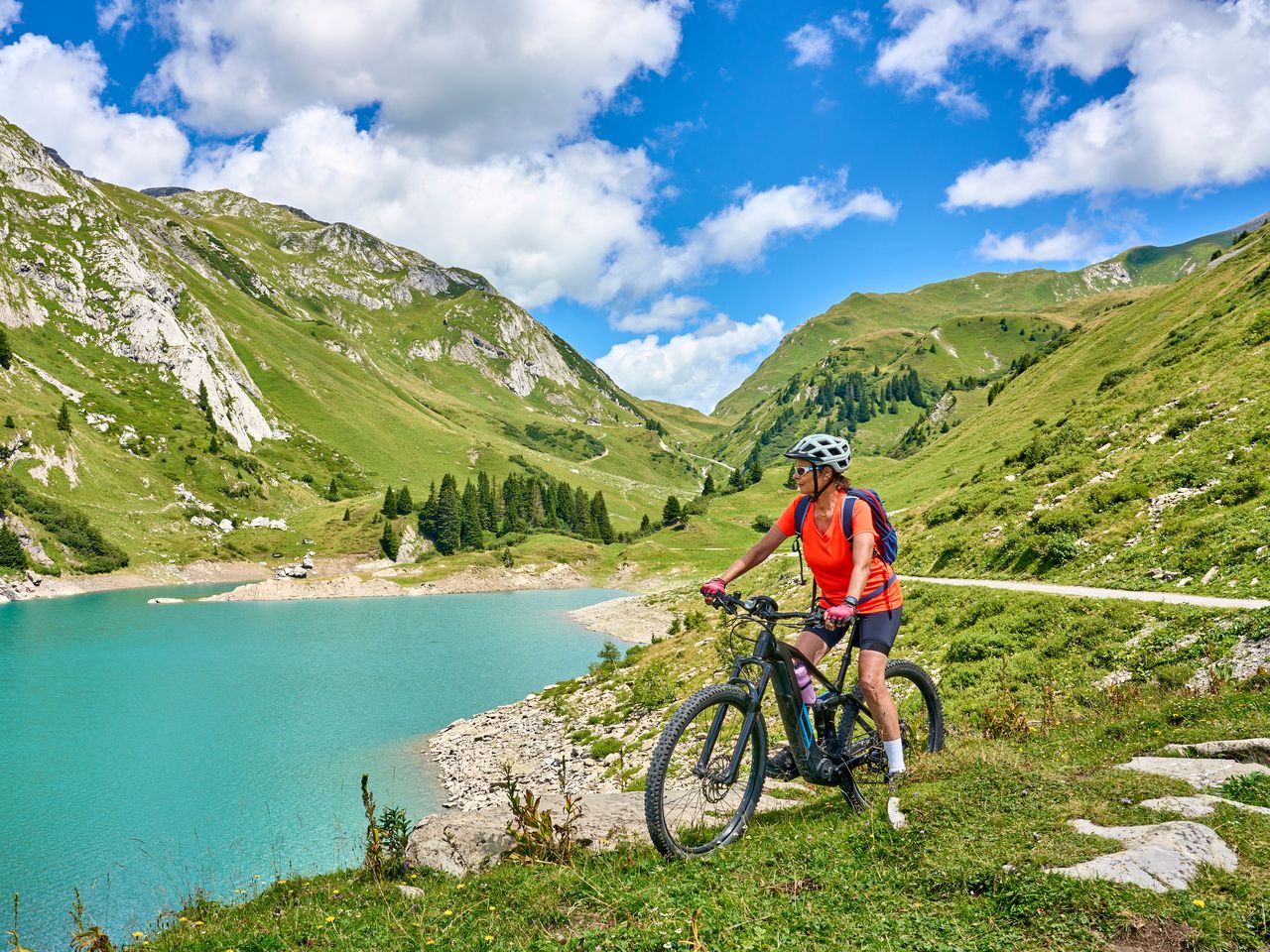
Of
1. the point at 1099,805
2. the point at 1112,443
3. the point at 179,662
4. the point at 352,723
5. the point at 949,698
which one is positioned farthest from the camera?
the point at 179,662

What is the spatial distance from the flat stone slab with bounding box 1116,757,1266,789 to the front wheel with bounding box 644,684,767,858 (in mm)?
4944

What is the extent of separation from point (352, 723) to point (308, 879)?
34.5 metres

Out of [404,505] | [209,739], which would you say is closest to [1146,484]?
[209,739]

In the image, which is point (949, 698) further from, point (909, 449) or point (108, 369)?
point (108, 369)

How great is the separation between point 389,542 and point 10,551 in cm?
6636

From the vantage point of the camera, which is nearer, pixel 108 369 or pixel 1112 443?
pixel 1112 443

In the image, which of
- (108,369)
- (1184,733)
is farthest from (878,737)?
(108,369)

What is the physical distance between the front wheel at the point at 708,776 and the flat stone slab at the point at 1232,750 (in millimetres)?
5880

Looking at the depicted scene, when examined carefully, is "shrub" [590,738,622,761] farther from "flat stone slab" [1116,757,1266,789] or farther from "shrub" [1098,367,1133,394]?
A: "shrub" [1098,367,1133,394]

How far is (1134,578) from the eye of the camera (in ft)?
66.6

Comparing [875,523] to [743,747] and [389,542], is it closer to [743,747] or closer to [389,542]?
[743,747]

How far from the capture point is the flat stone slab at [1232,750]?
804cm

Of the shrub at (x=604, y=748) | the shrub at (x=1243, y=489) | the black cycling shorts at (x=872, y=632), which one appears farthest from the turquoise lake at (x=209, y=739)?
the shrub at (x=1243, y=489)

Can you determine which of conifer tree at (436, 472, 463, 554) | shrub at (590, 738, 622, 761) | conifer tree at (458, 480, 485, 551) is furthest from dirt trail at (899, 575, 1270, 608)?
conifer tree at (458, 480, 485, 551)
